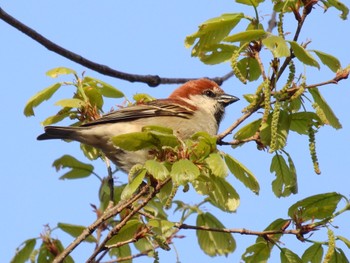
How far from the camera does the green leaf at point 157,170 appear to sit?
320 cm

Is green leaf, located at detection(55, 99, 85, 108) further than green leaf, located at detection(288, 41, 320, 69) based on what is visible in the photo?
Yes

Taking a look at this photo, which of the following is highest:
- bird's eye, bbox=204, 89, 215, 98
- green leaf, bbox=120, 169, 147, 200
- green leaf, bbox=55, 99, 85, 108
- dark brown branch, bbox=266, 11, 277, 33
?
dark brown branch, bbox=266, 11, 277, 33

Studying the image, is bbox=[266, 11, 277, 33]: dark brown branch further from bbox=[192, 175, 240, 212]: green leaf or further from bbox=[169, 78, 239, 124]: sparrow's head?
bbox=[192, 175, 240, 212]: green leaf

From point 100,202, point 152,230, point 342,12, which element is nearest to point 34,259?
point 100,202

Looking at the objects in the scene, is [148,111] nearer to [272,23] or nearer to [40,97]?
[40,97]

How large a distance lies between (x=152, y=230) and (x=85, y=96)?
1.32m

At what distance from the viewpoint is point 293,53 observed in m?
3.59

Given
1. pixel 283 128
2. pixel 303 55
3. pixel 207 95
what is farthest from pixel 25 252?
pixel 207 95

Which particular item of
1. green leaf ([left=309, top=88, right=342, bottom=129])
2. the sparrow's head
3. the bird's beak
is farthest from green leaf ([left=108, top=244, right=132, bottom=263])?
the bird's beak

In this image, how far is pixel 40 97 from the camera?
4441 mm

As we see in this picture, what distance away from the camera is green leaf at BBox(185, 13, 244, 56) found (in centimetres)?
379

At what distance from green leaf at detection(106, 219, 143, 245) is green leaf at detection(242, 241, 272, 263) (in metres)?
0.65

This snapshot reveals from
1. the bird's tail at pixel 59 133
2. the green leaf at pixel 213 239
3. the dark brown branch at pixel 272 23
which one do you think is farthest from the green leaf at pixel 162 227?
the dark brown branch at pixel 272 23

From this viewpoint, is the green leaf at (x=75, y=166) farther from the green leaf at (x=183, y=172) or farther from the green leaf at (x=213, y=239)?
the green leaf at (x=183, y=172)
